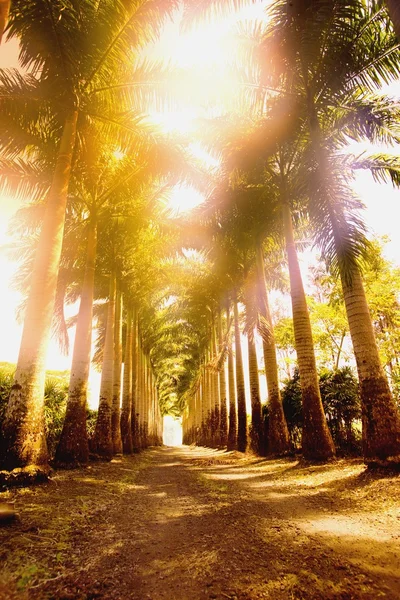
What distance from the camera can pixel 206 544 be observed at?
3061mm

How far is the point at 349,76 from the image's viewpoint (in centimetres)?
785

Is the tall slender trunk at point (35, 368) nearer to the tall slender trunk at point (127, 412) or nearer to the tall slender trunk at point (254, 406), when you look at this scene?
the tall slender trunk at point (254, 406)

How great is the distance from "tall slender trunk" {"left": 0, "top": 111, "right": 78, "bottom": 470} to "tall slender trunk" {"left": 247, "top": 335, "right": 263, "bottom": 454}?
7489 millimetres

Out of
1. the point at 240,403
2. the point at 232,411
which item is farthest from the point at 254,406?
the point at 232,411

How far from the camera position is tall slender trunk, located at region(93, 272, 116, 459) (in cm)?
1062

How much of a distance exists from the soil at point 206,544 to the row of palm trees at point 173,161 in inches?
58.4

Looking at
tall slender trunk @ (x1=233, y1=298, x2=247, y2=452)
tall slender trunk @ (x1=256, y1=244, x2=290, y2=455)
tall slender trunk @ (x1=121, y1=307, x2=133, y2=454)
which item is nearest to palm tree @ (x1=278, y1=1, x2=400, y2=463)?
tall slender trunk @ (x1=256, y1=244, x2=290, y2=455)

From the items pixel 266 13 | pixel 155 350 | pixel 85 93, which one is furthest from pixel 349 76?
pixel 155 350

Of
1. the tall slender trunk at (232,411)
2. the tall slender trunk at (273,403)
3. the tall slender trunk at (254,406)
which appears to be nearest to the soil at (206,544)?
the tall slender trunk at (273,403)

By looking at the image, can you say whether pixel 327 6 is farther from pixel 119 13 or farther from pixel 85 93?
pixel 85 93

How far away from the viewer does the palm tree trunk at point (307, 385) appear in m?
8.09

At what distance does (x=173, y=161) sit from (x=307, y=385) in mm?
7922

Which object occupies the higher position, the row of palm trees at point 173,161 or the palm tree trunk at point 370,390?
the row of palm trees at point 173,161

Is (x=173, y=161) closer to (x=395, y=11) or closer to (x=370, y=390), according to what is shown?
(x=395, y=11)
